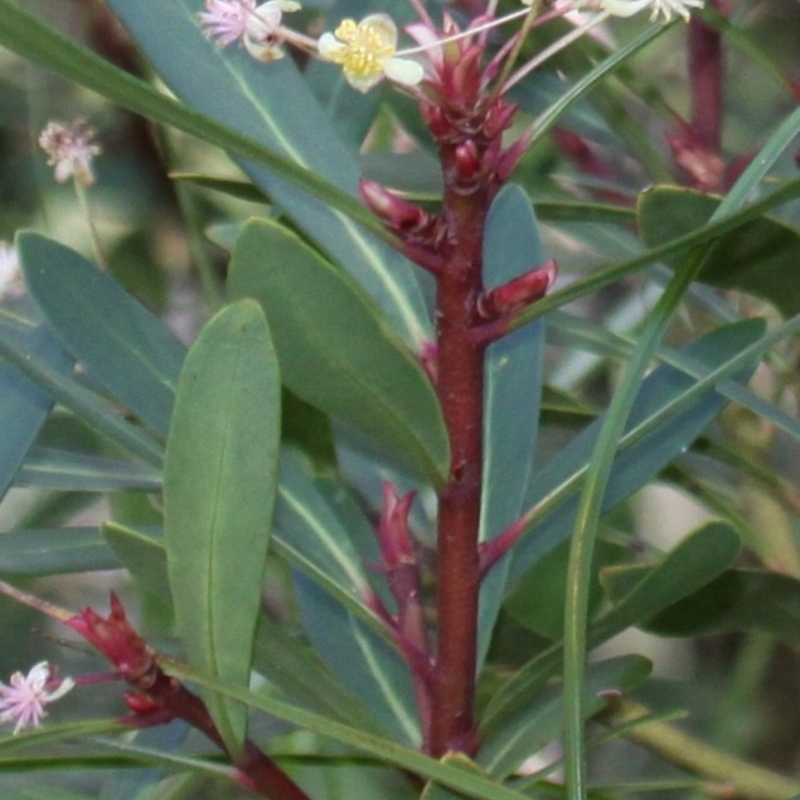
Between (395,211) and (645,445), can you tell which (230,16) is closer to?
(395,211)

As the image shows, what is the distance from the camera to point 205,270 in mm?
724

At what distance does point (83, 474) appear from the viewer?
21.4 inches

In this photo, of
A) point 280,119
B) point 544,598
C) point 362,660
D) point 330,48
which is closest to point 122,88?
point 330,48

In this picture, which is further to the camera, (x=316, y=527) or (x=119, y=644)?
(x=316, y=527)

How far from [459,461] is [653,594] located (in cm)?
8

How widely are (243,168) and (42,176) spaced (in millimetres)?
493

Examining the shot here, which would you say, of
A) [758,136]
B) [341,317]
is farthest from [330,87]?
[758,136]

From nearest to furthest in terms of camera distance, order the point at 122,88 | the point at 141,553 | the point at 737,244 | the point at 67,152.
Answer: the point at 122,88, the point at 141,553, the point at 737,244, the point at 67,152

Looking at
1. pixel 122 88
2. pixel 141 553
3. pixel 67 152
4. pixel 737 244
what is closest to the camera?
pixel 122 88

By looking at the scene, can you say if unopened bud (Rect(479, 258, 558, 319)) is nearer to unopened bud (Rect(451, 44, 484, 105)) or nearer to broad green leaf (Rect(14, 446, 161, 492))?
unopened bud (Rect(451, 44, 484, 105))

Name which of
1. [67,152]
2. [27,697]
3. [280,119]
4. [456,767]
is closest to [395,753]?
[456,767]

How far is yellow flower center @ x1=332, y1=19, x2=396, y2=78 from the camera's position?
0.38 m

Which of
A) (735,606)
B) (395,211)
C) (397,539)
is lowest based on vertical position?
(735,606)

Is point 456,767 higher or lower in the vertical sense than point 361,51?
lower
